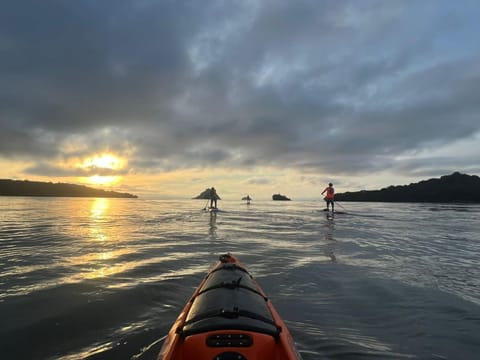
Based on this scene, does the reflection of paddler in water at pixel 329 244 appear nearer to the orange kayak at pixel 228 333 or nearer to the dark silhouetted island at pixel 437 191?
the orange kayak at pixel 228 333

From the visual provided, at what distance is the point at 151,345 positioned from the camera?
16.1ft

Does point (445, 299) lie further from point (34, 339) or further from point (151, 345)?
point (34, 339)

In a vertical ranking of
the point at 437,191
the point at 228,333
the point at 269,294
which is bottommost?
the point at 269,294

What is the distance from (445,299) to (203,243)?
10512mm

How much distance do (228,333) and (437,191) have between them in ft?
409

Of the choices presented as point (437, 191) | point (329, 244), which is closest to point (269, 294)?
point (329, 244)

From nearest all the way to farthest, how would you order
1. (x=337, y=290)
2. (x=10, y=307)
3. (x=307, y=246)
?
(x=10, y=307)
(x=337, y=290)
(x=307, y=246)

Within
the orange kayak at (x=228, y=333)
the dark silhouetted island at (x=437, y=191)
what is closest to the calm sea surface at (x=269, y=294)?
the orange kayak at (x=228, y=333)

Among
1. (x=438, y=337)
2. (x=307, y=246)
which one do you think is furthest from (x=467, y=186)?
(x=438, y=337)

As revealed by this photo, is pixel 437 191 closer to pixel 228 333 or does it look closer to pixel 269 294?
pixel 269 294

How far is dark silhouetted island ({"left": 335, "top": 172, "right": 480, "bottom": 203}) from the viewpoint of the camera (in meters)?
96.8

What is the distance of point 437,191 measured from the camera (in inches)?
4112

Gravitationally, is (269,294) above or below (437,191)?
below

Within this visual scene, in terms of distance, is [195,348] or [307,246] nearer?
[195,348]
